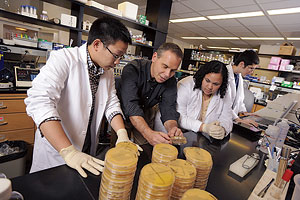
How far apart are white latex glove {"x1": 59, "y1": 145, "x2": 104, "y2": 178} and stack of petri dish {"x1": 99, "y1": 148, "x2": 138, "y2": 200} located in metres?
0.23

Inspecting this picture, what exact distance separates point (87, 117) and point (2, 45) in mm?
2328

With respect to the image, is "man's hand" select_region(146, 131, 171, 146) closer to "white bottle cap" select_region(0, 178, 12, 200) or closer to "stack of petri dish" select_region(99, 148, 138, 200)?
"stack of petri dish" select_region(99, 148, 138, 200)

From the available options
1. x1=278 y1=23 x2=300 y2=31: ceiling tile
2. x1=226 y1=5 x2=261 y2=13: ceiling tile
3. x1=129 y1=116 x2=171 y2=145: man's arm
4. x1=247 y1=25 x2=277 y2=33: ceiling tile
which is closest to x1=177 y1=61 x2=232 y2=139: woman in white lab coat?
x1=129 y1=116 x2=171 y2=145: man's arm

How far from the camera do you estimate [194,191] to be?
504 millimetres

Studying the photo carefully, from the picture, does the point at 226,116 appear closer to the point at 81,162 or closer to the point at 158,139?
the point at 158,139

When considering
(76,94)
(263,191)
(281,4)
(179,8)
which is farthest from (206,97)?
(179,8)

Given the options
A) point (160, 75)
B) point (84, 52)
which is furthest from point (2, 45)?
point (160, 75)

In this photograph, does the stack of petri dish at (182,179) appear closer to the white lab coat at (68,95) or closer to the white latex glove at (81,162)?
the white latex glove at (81,162)

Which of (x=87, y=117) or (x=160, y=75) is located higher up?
(x=160, y=75)

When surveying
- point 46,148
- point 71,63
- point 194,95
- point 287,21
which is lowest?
point 46,148

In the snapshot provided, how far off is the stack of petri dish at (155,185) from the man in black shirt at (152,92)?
65 cm

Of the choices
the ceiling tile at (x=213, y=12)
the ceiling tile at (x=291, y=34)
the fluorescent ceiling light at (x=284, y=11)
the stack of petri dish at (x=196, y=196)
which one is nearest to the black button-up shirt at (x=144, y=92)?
the stack of petri dish at (x=196, y=196)

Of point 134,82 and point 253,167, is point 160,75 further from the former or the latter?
point 253,167

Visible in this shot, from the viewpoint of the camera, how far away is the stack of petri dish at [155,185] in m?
0.48
